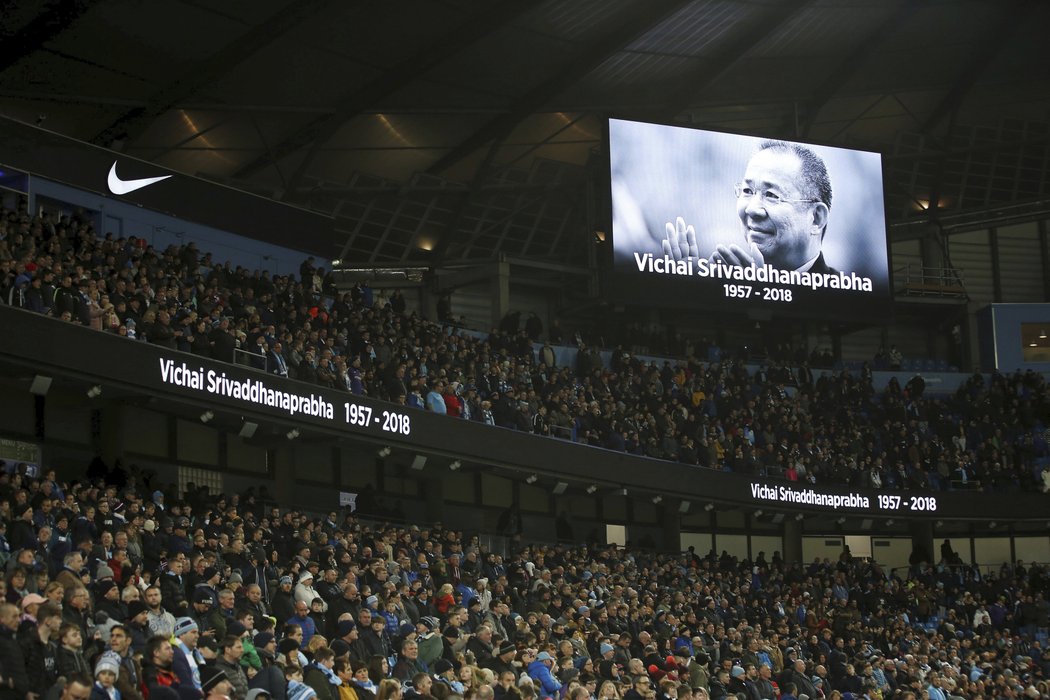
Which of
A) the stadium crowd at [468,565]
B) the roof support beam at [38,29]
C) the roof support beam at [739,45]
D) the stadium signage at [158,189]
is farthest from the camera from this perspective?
the roof support beam at [739,45]

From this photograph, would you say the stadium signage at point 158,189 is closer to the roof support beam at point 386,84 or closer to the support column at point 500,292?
the roof support beam at point 386,84

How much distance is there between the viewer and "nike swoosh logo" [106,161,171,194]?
28.9m

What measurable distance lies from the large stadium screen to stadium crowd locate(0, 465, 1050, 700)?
6944 mm

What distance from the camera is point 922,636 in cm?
3080

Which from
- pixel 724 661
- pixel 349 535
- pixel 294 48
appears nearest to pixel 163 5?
pixel 294 48

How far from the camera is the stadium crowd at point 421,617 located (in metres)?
12.8

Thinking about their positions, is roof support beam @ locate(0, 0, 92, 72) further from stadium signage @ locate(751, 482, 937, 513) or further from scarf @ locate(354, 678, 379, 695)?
stadium signage @ locate(751, 482, 937, 513)

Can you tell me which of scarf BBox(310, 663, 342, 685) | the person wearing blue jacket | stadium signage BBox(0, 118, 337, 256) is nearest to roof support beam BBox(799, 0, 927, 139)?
stadium signage BBox(0, 118, 337, 256)

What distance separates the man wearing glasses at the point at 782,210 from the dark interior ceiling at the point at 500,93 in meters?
1.20

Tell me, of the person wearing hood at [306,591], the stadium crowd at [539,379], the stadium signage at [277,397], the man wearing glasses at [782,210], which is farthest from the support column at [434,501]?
the person wearing hood at [306,591]

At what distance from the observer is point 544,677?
17422 millimetres

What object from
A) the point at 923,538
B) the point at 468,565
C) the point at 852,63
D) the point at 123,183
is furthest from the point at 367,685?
the point at 852,63

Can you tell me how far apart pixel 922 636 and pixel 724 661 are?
9958 mm

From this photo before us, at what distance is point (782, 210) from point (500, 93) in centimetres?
802
